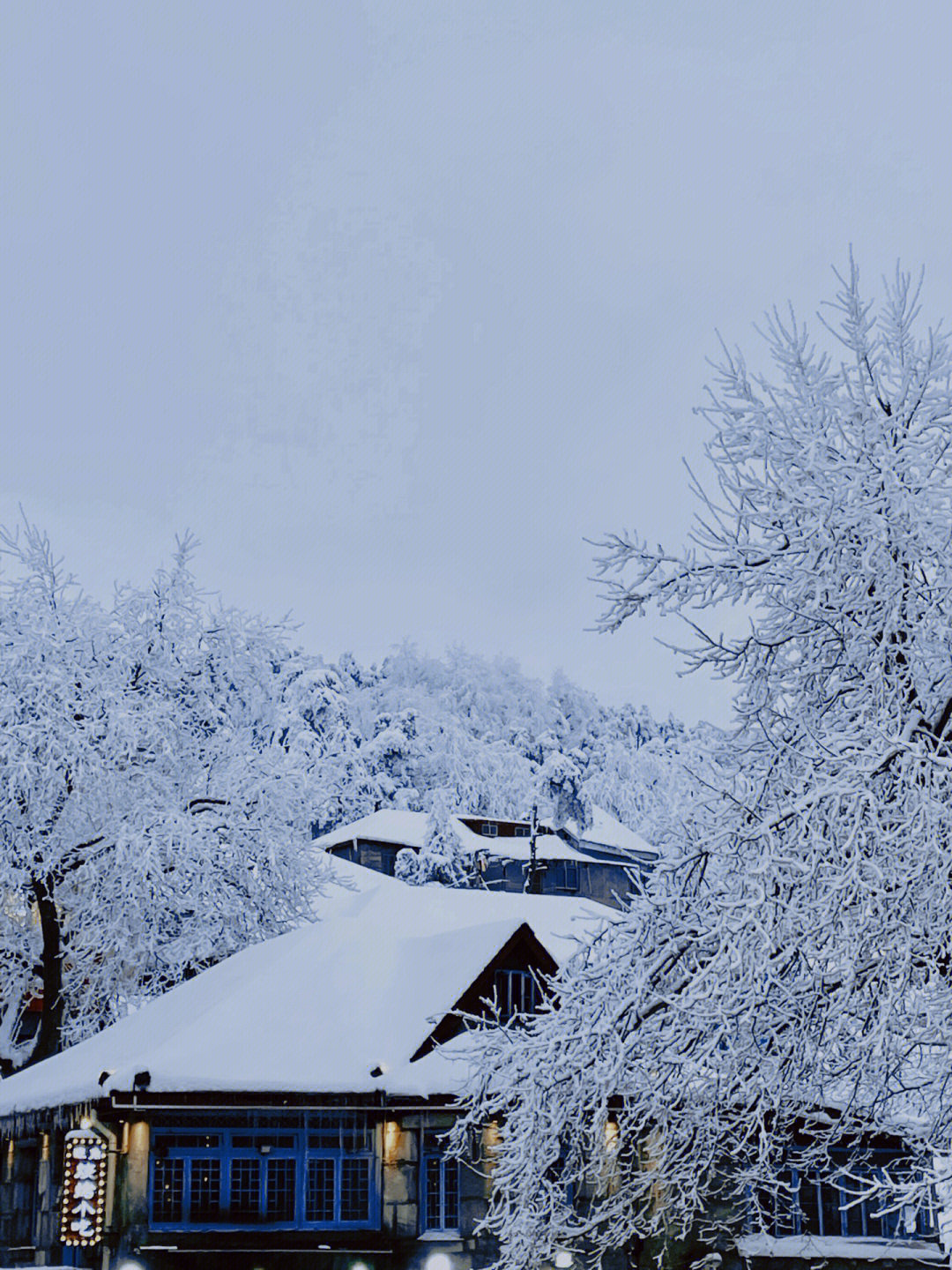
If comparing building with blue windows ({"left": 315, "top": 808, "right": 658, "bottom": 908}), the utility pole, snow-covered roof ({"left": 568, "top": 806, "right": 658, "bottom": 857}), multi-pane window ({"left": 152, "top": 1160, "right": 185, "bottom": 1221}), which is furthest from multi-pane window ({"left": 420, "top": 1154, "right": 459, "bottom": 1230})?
snow-covered roof ({"left": 568, "top": 806, "right": 658, "bottom": 857})

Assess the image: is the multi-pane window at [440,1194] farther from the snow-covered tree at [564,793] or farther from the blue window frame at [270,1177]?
the snow-covered tree at [564,793]

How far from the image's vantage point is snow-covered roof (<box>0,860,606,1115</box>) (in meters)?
21.3

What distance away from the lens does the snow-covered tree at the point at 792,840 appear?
933 centimetres

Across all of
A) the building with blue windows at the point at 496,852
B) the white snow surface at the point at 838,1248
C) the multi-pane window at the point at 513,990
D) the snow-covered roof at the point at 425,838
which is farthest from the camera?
the snow-covered roof at the point at 425,838

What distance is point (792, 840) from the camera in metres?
9.54

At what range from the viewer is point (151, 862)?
90.1 feet

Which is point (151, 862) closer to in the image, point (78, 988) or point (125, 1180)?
point (78, 988)

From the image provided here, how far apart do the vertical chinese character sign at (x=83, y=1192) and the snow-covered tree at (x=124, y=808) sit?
7.48m

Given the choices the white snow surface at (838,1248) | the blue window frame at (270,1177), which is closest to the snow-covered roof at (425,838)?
the white snow surface at (838,1248)

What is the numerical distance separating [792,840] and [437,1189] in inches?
551

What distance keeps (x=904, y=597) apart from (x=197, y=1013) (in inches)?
632

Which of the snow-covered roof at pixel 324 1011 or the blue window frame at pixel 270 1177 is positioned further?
the snow-covered roof at pixel 324 1011

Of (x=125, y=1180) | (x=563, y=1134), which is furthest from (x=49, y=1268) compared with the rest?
(x=563, y=1134)

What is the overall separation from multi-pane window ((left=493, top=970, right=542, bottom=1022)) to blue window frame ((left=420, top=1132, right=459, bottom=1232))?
2.54 m
